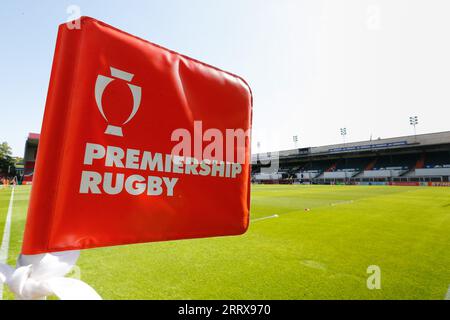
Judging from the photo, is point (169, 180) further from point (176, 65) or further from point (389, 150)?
point (389, 150)

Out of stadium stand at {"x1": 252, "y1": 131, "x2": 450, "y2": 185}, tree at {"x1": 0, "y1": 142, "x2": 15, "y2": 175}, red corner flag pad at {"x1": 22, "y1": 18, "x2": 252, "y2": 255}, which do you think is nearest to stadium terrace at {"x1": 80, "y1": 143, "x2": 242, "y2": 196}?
red corner flag pad at {"x1": 22, "y1": 18, "x2": 252, "y2": 255}

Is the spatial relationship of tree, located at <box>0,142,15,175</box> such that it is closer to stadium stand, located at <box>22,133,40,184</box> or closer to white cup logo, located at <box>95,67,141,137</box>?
stadium stand, located at <box>22,133,40,184</box>

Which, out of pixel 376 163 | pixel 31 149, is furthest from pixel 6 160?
pixel 376 163

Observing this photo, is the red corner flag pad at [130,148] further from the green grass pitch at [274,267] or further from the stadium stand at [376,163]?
the stadium stand at [376,163]

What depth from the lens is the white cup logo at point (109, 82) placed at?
904 mm

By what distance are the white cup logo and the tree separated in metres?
70.8

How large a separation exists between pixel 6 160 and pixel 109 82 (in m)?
71.5

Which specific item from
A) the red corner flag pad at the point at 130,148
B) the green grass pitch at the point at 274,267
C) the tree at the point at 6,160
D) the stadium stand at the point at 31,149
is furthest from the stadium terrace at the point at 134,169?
the tree at the point at 6,160

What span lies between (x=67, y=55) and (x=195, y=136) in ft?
1.85

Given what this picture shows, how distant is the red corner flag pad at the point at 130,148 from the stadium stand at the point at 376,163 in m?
44.8

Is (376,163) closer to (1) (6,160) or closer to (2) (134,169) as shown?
(2) (134,169)

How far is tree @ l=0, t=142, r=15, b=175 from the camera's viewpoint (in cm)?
5373
